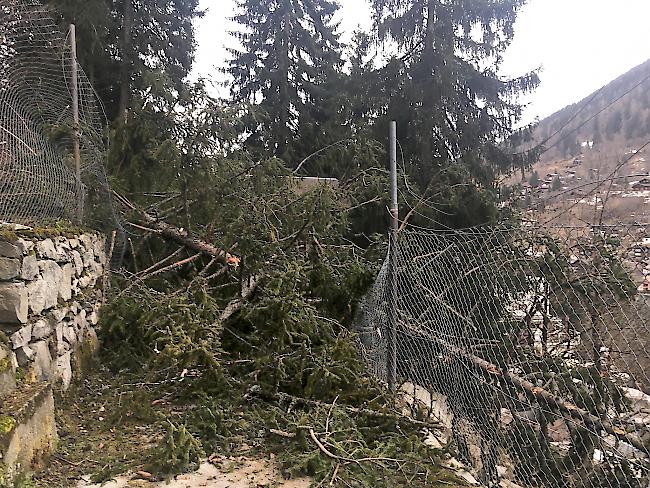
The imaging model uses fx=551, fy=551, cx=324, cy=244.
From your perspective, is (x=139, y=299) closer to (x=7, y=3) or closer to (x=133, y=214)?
(x=133, y=214)

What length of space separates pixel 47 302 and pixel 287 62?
456 inches

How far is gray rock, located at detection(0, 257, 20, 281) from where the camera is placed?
303 cm

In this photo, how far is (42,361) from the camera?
10.8ft

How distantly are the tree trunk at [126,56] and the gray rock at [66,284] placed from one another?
6544mm

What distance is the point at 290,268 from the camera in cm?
452

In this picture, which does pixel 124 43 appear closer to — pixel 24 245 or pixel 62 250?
pixel 62 250

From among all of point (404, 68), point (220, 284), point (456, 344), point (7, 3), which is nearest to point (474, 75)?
point (404, 68)

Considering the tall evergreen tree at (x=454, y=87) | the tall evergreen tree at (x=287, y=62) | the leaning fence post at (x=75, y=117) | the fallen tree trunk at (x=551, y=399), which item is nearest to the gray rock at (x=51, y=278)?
the leaning fence post at (x=75, y=117)

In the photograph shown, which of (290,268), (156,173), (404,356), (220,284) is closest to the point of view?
(404,356)

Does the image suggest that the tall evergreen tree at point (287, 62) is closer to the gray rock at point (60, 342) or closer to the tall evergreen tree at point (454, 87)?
the tall evergreen tree at point (454, 87)

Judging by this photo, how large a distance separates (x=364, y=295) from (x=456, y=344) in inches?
56.4

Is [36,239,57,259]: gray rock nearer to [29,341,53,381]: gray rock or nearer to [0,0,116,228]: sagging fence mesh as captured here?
[0,0,116,228]: sagging fence mesh

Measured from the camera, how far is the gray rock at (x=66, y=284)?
3.79m

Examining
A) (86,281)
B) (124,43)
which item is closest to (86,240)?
(86,281)
